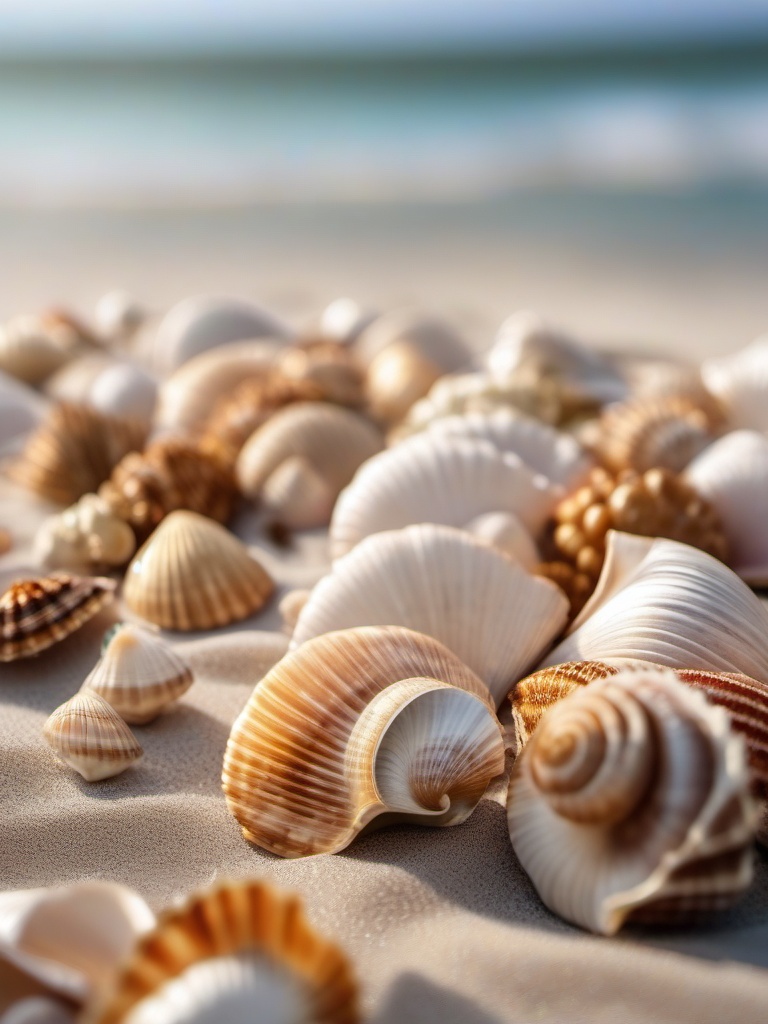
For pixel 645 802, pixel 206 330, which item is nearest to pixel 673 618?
pixel 645 802

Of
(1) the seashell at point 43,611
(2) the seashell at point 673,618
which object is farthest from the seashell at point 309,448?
(2) the seashell at point 673,618

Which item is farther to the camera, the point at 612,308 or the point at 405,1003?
the point at 612,308

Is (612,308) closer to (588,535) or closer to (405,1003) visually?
(588,535)

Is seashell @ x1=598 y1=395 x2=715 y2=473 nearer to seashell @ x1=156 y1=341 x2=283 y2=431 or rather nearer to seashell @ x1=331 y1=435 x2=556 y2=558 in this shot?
seashell @ x1=331 y1=435 x2=556 y2=558

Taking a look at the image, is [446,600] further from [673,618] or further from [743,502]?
[743,502]

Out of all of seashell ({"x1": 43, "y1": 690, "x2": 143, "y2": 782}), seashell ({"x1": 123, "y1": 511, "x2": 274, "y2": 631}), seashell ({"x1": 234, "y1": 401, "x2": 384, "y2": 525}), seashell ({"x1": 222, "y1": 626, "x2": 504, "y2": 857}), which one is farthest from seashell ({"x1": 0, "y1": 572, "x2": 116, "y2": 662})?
seashell ({"x1": 234, "y1": 401, "x2": 384, "y2": 525})

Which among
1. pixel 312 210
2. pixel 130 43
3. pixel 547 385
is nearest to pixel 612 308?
pixel 547 385

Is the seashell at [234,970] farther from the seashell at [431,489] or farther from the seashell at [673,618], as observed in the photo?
the seashell at [431,489]
